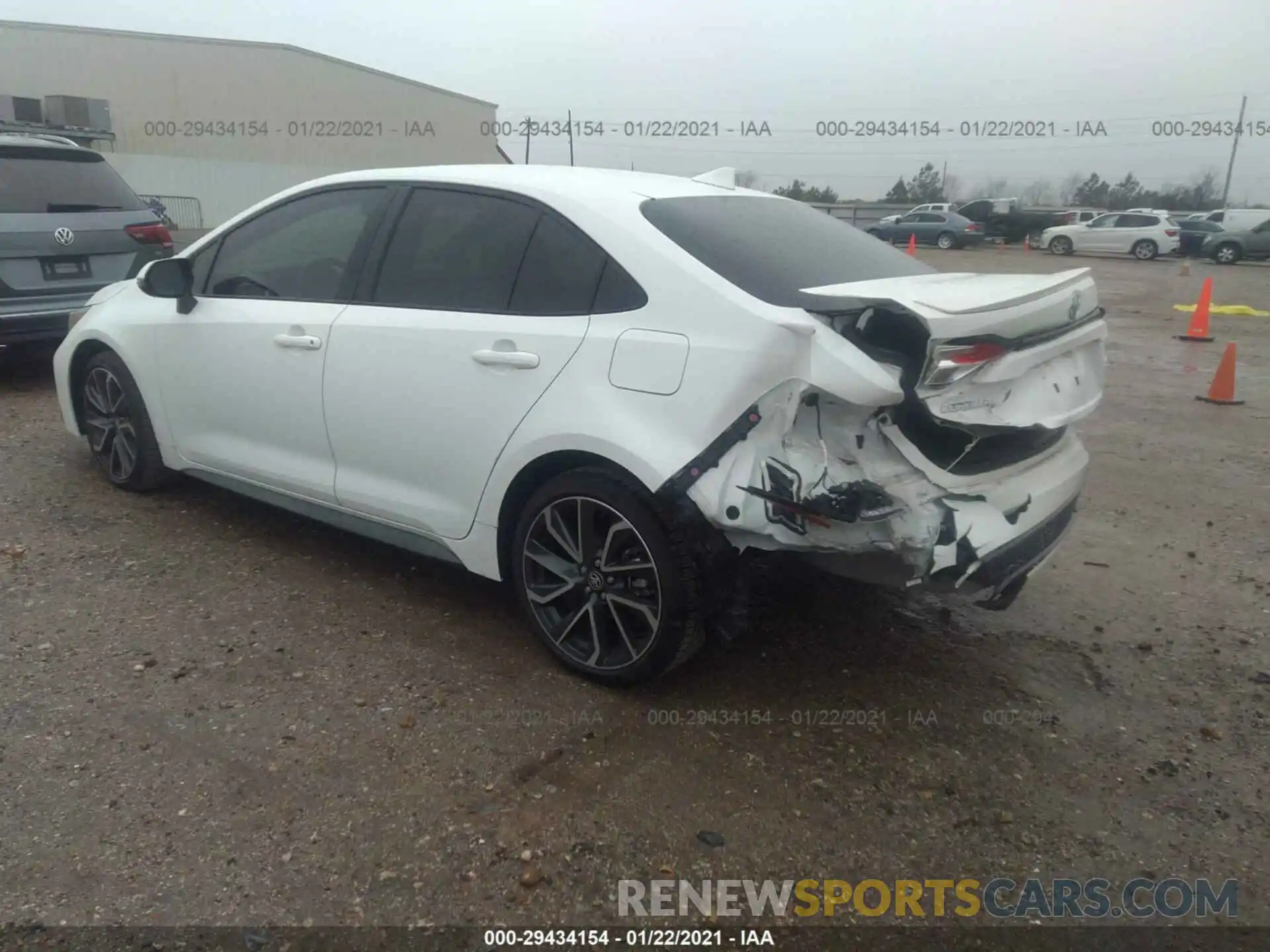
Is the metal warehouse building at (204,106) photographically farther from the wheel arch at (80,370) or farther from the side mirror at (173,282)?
the side mirror at (173,282)

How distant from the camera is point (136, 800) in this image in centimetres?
263

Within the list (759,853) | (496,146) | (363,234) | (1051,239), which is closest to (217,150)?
(496,146)

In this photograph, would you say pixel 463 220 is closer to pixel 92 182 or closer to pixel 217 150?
pixel 92 182

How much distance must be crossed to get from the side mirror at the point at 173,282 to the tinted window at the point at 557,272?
6.21 ft

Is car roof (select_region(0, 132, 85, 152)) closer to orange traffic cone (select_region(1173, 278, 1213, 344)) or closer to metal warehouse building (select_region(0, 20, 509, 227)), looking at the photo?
orange traffic cone (select_region(1173, 278, 1213, 344))

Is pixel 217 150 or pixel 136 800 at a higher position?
pixel 217 150

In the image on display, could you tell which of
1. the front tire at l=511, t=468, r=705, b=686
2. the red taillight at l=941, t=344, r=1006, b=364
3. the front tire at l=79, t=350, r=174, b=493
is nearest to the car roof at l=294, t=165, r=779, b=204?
the front tire at l=511, t=468, r=705, b=686

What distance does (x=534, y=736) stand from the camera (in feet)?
9.77

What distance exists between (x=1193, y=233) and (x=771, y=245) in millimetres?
33573

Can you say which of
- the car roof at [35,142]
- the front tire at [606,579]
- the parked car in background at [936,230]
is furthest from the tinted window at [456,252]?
the parked car in background at [936,230]

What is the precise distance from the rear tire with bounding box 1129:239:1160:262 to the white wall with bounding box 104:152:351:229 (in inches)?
1029

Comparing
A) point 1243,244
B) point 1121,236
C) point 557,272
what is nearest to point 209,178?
point 1121,236

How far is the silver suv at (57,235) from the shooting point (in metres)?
6.61

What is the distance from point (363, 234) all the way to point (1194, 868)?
136 inches
